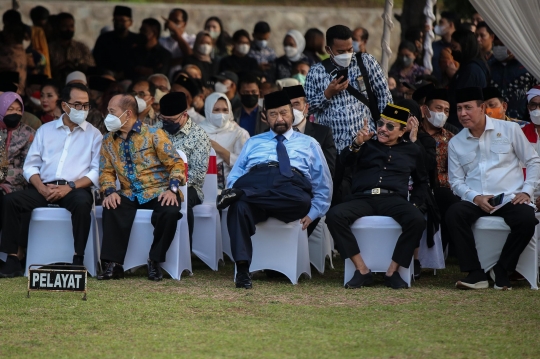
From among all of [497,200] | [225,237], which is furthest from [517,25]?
[225,237]

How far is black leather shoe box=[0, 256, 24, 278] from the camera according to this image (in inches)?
317

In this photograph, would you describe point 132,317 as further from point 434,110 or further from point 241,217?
point 434,110

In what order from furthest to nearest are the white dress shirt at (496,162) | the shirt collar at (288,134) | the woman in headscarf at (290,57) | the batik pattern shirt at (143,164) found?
the woman in headscarf at (290,57)
the shirt collar at (288,134)
the batik pattern shirt at (143,164)
the white dress shirt at (496,162)

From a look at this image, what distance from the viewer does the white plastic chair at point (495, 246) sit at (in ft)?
25.0

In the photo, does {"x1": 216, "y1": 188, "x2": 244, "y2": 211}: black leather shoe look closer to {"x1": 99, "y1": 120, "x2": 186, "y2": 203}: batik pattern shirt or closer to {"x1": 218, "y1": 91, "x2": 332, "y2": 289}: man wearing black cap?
{"x1": 218, "y1": 91, "x2": 332, "y2": 289}: man wearing black cap

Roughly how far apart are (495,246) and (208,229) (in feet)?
8.57

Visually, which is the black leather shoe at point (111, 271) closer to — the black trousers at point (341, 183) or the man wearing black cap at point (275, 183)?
the man wearing black cap at point (275, 183)

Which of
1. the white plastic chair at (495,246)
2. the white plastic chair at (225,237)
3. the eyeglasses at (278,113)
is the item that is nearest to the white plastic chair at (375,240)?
the white plastic chair at (495,246)

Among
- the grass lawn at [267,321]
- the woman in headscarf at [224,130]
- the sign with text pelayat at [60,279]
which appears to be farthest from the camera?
the woman in headscarf at [224,130]

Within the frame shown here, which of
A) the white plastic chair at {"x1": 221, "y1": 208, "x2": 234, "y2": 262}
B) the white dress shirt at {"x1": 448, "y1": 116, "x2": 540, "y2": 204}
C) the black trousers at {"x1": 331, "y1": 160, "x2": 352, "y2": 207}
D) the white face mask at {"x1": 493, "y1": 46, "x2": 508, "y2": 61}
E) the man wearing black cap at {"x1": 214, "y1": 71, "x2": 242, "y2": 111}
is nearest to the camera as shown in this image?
the white dress shirt at {"x1": 448, "y1": 116, "x2": 540, "y2": 204}

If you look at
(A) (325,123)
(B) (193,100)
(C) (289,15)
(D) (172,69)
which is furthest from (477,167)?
(C) (289,15)

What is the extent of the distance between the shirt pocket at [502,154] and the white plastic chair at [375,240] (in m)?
1.02

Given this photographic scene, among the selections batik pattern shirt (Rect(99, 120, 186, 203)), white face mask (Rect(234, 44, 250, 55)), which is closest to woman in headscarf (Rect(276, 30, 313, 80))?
white face mask (Rect(234, 44, 250, 55))

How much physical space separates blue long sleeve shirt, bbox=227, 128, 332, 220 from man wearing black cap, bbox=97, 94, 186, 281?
556mm
